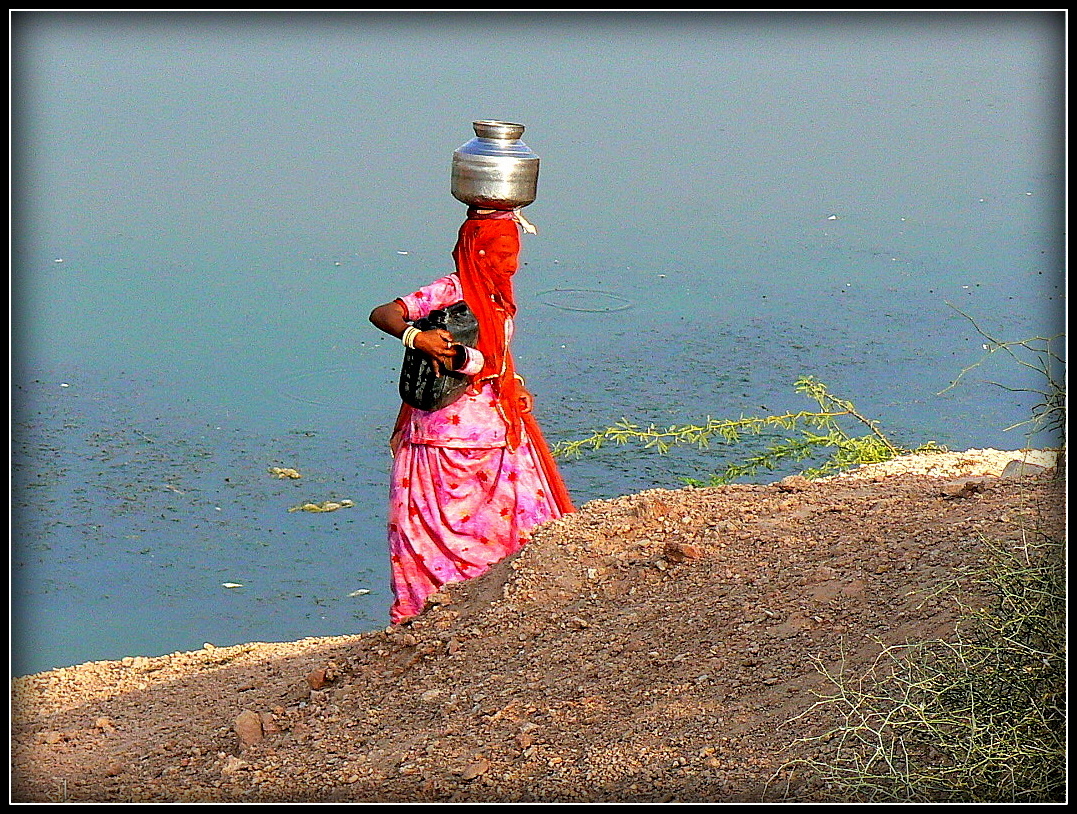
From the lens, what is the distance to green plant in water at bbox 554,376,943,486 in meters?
6.02

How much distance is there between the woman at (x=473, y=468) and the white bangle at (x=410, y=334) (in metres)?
0.15

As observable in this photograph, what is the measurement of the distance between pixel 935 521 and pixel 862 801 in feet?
4.38

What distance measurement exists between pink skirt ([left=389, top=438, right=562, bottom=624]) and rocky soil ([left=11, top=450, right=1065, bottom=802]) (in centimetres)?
49

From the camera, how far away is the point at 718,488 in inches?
178

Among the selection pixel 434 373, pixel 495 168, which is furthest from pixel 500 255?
pixel 434 373

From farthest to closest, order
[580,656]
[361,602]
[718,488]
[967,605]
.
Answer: [361,602]
[718,488]
[580,656]
[967,605]

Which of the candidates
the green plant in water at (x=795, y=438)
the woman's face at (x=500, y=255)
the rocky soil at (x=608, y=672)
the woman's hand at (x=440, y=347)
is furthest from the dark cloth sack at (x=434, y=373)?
the green plant in water at (x=795, y=438)

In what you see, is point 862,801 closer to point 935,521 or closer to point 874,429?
point 935,521

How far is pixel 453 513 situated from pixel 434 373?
1.69 feet

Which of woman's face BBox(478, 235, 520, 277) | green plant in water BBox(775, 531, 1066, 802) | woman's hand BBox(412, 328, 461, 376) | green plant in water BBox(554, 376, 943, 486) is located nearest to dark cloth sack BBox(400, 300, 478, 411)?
woman's hand BBox(412, 328, 461, 376)

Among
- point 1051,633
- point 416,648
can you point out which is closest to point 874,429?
point 416,648

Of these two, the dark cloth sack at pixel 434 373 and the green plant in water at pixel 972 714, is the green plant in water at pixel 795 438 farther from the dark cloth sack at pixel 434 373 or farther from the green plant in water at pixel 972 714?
the green plant in water at pixel 972 714

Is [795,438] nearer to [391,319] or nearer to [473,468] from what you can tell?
[473,468]

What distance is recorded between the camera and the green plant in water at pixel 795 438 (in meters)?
6.02
